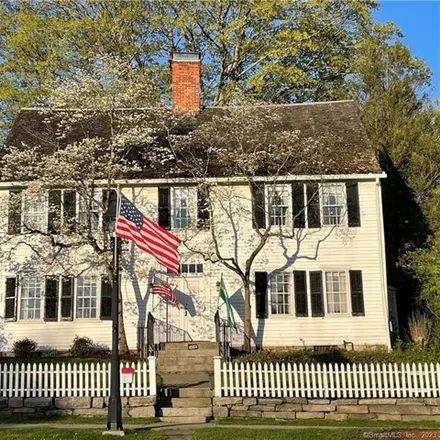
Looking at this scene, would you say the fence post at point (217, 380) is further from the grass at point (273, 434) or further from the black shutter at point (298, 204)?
the black shutter at point (298, 204)

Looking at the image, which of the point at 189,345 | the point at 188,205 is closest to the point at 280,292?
the point at 189,345

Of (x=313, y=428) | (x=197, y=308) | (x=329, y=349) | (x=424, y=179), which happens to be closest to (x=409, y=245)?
(x=424, y=179)

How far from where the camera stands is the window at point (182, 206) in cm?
1867

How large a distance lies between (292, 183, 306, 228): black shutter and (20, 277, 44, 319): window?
815cm

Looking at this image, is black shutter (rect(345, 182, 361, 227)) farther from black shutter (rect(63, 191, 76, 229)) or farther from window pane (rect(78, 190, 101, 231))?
black shutter (rect(63, 191, 76, 229))

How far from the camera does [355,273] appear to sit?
18.1 m

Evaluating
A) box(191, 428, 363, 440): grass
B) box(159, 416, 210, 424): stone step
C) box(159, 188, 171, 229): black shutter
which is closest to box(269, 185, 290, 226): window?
box(159, 188, 171, 229): black shutter

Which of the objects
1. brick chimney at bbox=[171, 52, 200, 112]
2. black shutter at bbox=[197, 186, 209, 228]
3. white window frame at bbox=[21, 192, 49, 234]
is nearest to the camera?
white window frame at bbox=[21, 192, 49, 234]

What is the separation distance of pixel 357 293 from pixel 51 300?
9.42 m

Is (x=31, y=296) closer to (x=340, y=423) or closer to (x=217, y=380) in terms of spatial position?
(x=217, y=380)

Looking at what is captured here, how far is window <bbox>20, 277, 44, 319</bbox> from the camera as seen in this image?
711 inches

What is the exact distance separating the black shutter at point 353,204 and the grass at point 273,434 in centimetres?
940

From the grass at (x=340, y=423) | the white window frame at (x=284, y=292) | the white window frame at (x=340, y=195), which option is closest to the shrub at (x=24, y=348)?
the white window frame at (x=284, y=292)

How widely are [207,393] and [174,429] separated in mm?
1851
